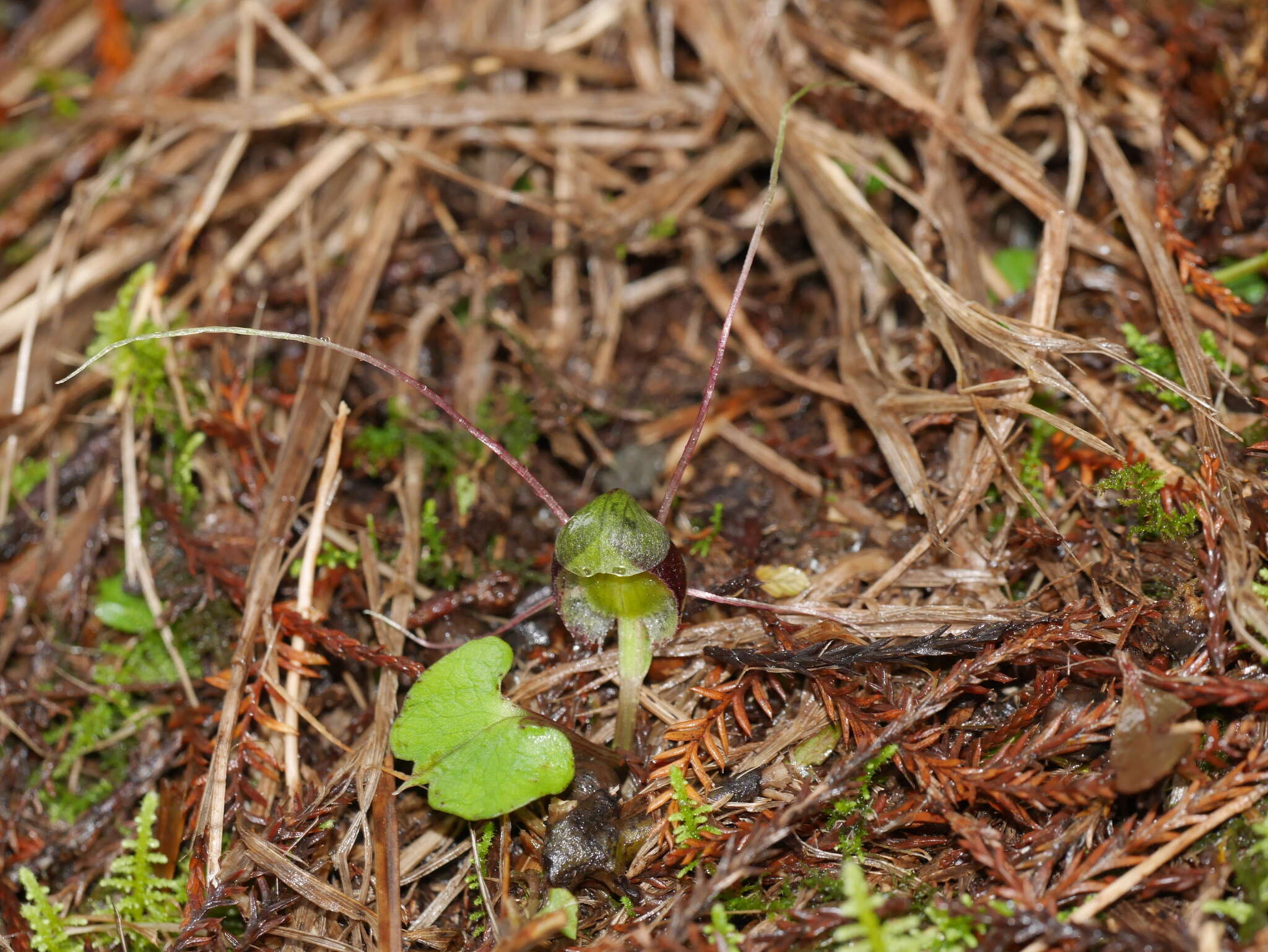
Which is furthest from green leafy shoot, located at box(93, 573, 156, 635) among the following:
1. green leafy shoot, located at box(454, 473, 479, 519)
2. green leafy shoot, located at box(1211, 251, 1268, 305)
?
green leafy shoot, located at box(1211, 251, 1268, 305)

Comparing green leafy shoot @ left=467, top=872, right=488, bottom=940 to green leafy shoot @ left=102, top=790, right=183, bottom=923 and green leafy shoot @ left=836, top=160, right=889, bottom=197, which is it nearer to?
green leafy shoot @ left=102, top=790, right=183, bottom=923

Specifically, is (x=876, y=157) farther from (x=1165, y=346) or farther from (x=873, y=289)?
(x=1165, y=346)

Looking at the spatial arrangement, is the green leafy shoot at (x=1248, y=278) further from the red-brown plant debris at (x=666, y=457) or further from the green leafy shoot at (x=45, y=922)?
the green leafy shoot at (x=45, y=922)

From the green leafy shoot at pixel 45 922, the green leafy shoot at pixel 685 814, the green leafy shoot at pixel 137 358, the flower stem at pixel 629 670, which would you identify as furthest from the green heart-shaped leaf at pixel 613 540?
the green leafy shoot at pixel 137 358

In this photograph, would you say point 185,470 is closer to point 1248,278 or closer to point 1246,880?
point 1246,880

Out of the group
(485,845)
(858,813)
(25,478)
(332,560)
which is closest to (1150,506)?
(858,813)

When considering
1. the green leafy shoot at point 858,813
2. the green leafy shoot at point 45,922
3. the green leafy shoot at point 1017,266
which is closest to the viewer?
the green leafy shoot at point 858,813
